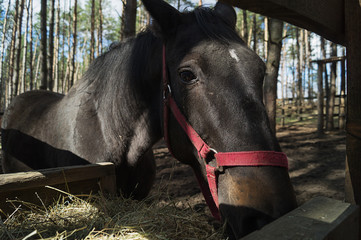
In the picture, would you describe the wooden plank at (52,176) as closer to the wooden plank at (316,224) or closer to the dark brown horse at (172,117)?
the dark brown horse at (172,117)

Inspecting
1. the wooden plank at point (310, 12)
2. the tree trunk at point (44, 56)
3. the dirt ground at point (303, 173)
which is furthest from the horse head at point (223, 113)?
the tree trunk at point (44, 56)

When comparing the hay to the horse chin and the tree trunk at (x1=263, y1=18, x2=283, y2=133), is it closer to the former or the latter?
the horse chin

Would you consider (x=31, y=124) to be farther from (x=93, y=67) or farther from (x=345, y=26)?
(x=345, y=26)

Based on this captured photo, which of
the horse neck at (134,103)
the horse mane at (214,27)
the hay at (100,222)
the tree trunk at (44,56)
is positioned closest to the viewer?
the hay at (100,222)

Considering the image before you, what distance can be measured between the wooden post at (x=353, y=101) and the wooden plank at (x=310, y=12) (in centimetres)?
8

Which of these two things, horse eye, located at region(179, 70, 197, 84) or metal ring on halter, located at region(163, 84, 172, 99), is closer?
horse eye, located at region(179, 70, 197, 84)

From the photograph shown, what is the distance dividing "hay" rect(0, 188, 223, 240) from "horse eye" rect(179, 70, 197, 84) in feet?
2.98

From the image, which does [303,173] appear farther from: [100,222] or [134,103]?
[100,222]

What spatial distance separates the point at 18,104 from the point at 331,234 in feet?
13.0

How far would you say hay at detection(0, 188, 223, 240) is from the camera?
4.69ft

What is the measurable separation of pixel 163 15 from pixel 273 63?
15.4 ft

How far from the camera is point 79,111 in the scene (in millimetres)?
2441

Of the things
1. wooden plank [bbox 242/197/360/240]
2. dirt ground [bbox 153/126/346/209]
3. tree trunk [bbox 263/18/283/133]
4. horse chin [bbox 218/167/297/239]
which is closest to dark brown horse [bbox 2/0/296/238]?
horse chin [bbox 218/167/297/239]

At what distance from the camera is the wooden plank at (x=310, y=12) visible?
1296mm
